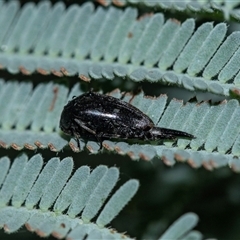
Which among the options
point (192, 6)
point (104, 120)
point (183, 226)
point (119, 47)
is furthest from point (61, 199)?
point (192, 6)

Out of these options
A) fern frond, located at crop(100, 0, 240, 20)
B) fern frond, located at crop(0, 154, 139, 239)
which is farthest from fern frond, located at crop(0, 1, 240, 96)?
fern frond, located at crop(0, 154, 139, 239)

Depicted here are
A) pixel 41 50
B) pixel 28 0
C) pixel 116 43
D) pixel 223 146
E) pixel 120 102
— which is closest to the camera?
pixel 223 146

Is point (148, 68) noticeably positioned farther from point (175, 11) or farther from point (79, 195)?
point (79, 195)

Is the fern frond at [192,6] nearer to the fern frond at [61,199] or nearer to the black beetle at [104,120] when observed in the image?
the black beetle at [104,120]

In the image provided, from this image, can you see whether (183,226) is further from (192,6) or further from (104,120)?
(192,6)

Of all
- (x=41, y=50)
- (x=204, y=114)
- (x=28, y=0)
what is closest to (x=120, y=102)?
(x=204, y=114)

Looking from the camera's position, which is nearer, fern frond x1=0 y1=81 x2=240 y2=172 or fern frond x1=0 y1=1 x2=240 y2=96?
fern frond x1=0 y1=81 x2=240 y2=172

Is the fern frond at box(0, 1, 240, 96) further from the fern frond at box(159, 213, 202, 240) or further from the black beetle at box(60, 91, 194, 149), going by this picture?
the fern frond at box(159, 213, 202, 240)
